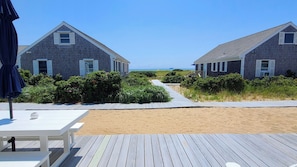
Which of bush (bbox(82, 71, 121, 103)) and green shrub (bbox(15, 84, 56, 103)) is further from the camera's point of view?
bush (bbox(82, 71, 121, 103))

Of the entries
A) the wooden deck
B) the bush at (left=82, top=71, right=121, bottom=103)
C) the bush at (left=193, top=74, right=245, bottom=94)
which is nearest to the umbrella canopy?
the wooden deck

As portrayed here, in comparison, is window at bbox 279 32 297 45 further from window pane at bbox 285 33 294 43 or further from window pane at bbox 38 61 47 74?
window pane at bbox 38 61 47 74

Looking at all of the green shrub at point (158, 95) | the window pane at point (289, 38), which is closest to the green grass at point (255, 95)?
the green shrub at point (158, 95)

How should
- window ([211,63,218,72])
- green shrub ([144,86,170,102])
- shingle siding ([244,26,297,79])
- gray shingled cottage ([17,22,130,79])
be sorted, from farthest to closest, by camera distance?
window ([211,63,218,72]) → shingle siding ([244,26,297,79]) → gray shingled cottage ([17,22,130,79]) → green shrub ([144,86,170,102])

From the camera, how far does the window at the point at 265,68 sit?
1695 centimetres

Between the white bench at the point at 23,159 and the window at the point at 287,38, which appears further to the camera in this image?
the window at the point at 287,38

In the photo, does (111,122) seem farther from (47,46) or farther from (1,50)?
(47,46)

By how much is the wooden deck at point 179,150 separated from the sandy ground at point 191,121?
965mm

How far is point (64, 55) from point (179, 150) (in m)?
15.7

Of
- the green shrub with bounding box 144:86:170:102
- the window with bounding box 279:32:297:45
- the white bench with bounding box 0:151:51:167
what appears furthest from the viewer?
the window with bounding box 279:32:297:45

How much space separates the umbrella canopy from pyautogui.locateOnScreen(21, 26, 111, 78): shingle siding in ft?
45.0

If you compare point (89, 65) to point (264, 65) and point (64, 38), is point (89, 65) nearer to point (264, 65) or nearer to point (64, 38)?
point (64, 38)

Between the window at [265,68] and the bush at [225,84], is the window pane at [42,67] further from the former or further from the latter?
the window at [265,68]

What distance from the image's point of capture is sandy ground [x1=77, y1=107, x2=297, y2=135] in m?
5.51
